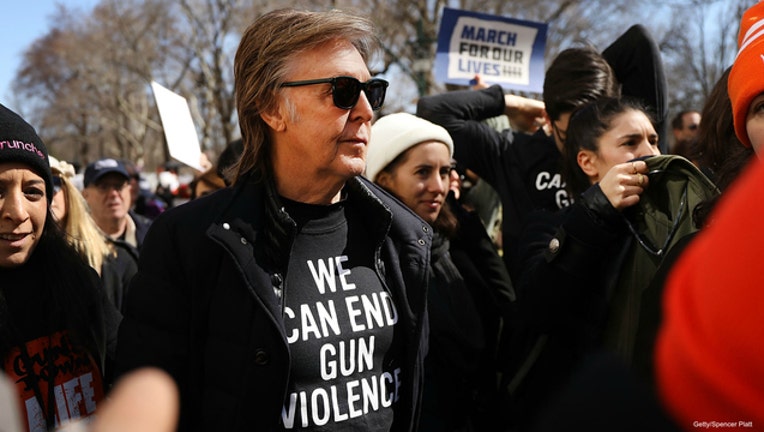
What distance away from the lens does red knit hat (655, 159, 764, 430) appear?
20.9 inches

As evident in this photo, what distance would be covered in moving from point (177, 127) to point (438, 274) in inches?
66.9

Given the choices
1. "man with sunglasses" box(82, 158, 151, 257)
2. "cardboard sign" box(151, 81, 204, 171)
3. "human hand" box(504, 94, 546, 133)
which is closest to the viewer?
"cardboard sign" box(151, 81, 204, 171)

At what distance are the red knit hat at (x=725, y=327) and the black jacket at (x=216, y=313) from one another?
1384 millimetres

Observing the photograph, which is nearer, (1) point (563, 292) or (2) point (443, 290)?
(1) point (563, 292)

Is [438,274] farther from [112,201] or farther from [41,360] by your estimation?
[112,201]

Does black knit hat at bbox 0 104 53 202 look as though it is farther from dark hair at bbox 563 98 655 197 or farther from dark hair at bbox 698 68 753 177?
dark hair at bbox 698 68 753 177

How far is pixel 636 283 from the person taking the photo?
203 centimetres

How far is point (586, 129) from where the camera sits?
2746 mm

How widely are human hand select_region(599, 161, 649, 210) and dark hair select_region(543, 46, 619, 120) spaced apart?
1.21m

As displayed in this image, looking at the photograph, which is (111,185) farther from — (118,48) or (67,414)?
(118,48)

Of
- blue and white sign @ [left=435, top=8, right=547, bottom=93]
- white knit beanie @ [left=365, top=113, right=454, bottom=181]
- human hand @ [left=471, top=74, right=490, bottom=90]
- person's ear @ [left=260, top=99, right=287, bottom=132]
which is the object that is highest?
blue and white sign @ [left=435, top=8, right=547, bottom=93]

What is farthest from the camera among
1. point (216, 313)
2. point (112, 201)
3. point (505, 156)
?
point (112, 201)

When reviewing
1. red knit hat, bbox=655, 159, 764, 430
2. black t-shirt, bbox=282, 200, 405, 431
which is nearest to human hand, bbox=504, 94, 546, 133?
black t-shirt, bbox=282, 200, 405, 431

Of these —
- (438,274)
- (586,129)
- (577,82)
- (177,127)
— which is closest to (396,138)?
(438,274)
